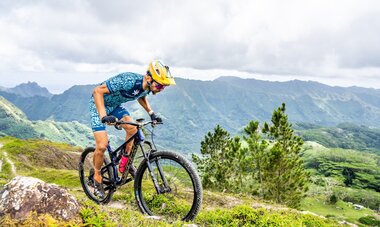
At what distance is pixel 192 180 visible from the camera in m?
→ 8.08

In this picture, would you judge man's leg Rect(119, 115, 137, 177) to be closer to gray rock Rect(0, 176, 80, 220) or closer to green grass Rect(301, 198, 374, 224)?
gray rock Rect(0, 176, 80, 220)

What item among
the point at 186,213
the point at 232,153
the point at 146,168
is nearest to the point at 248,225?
the point at 186,213

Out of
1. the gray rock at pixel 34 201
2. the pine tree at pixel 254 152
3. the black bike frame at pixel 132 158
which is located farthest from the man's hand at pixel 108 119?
the pine tree at pixel 254 152

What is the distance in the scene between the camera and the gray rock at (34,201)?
5.94 meters

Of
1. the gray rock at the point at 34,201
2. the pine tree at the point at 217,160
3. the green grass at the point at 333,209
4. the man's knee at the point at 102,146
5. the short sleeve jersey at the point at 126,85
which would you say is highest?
the short sleeve jersey at the point at 126,85

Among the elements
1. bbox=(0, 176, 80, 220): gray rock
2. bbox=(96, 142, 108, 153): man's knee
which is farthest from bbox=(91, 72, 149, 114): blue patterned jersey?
bbox=(0, 176, 80, 220): gray rock

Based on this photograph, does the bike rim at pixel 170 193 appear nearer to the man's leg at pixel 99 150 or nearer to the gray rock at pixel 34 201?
the man's leg at pixel 99 150

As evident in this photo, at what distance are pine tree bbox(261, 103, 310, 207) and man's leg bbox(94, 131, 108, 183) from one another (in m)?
45.6

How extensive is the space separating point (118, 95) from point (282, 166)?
49.3 m

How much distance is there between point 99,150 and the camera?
32.0ft

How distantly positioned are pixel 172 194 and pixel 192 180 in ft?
3.88

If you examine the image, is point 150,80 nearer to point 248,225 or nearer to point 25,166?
point 248,225

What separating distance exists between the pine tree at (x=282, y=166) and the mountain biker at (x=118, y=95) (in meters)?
45.8

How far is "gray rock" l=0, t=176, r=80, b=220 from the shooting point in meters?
5.94
